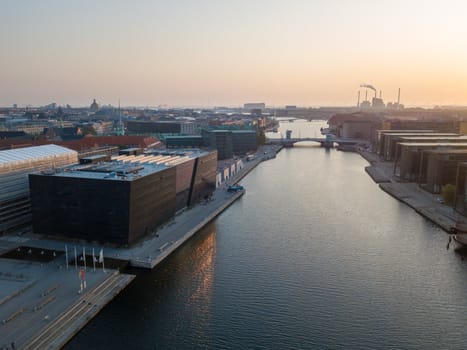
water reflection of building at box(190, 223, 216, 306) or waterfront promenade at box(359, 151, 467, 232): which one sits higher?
waterfront promenade at box(359, 151, 467, 232)

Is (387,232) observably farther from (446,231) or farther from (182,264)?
(182,264)

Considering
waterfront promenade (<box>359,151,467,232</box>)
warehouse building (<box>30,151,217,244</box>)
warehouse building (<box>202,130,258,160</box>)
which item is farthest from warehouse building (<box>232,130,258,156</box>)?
warehouse building (<box>30,151,217,244</box>)

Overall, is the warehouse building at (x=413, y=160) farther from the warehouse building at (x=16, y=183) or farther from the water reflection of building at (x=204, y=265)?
the warehouse building at (x=16, y=183)

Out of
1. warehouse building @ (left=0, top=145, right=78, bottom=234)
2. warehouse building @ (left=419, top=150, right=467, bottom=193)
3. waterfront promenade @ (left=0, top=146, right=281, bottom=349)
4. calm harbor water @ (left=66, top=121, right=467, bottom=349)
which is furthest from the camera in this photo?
warehouse building @ (left=419, top=150, right=467, bottom=193)

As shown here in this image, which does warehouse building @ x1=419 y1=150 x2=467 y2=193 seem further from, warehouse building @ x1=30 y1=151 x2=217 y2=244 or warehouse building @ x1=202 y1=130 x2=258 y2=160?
warehouse building @ x1=202 y1=130 x2=258 y2=160

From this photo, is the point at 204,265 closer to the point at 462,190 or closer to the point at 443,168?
the point at 462,190

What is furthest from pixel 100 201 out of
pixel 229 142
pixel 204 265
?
pixel 229 142
